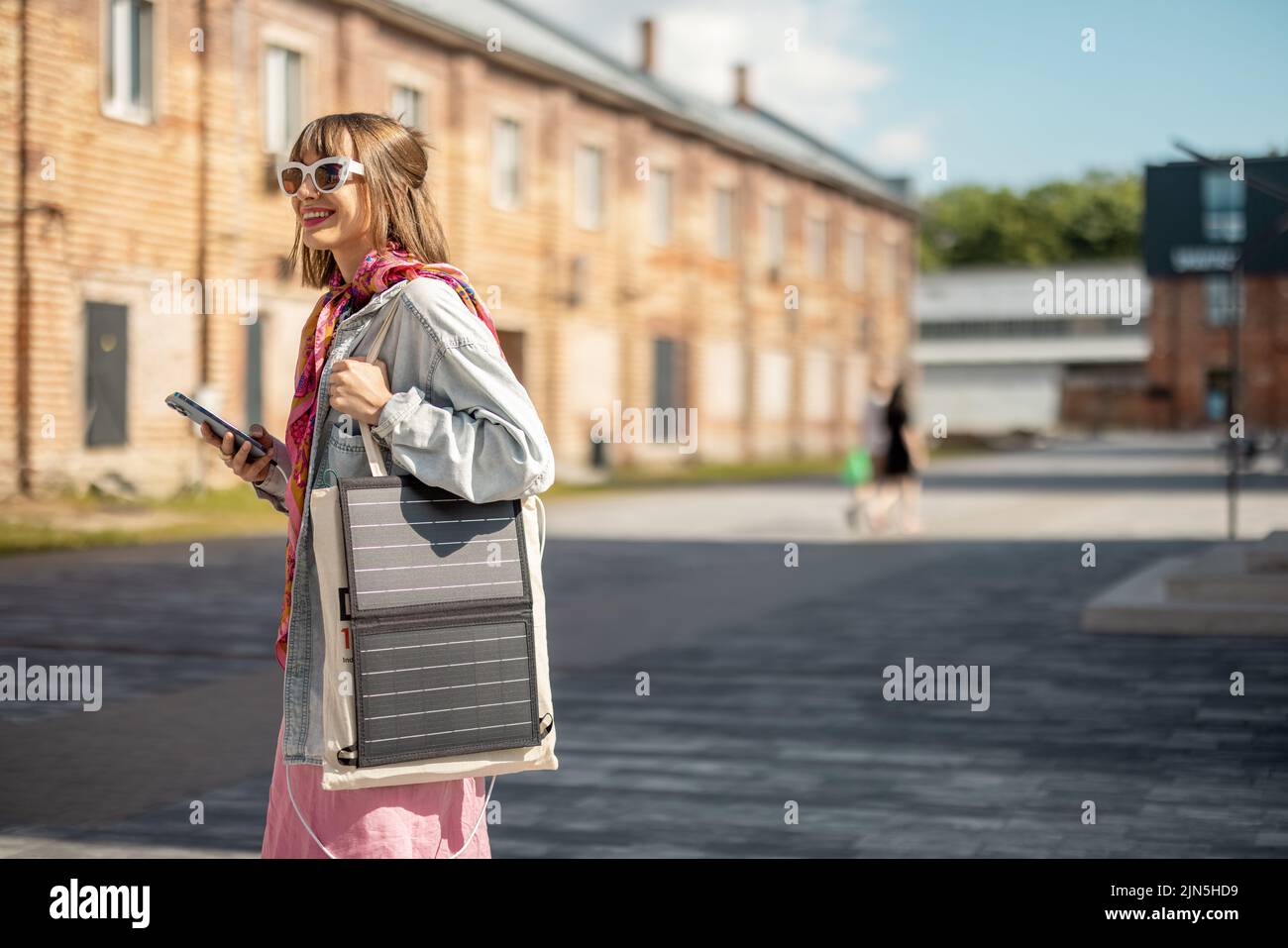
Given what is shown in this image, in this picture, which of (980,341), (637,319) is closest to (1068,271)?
(980,341)

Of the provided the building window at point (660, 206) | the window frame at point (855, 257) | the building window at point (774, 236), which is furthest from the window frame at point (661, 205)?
the window frame at point (855, 257)

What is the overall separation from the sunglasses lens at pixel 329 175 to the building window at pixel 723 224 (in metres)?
36.1

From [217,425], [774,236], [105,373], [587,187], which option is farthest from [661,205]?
[217,425]

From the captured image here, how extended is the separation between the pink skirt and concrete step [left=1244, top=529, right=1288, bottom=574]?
26.5ft

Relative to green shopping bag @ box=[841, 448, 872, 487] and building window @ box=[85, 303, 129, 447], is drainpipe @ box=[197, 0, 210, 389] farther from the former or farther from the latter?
green shopping bag @ box=[841, 448, 872, 487]

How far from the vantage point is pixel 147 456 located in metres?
21.8

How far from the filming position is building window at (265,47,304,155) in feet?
78.3

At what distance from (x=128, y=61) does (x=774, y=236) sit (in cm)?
2325

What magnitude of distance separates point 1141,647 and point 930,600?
8.75 ft

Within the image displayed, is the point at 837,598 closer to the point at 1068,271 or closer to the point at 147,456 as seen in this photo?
the point at 147,456

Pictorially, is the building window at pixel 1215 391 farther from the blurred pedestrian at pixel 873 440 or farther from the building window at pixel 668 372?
the blurred pedestrian at pixel 873 440

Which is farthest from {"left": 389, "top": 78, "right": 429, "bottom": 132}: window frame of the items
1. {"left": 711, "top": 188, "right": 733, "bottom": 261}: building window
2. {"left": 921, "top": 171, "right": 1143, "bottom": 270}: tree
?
{"left": 921, "top": 171, "right": 1143, "bottom": 270}: tree

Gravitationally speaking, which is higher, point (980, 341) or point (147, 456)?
point (980, 341)

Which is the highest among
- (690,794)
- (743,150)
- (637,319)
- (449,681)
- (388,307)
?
(743,150)
